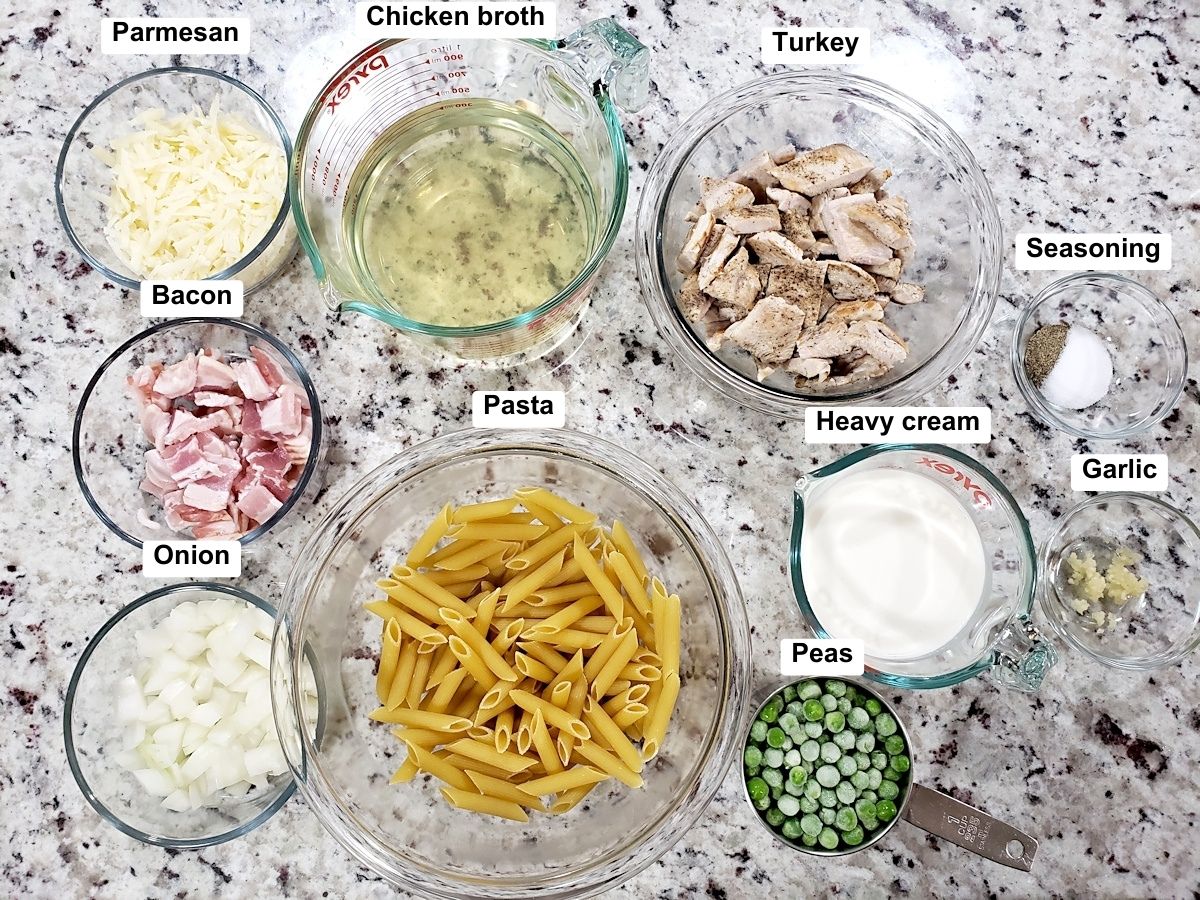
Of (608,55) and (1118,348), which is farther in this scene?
(1118,348)

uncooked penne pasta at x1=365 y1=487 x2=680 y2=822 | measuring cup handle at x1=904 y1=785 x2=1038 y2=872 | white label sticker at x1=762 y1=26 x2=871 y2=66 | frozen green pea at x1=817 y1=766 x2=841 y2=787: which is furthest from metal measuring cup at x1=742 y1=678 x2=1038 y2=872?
white label sticker at x1=762 y1=26 x2=871 y2=66

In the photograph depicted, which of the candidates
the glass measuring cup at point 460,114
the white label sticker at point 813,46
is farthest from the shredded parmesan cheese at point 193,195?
the white label sticker at point 813,46

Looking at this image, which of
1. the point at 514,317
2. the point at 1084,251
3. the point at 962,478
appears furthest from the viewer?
the point at 1084,251

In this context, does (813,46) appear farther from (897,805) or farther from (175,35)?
(897,805)

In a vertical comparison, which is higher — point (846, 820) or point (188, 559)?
point (188, 559)

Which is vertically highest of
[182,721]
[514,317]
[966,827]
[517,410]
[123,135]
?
[123,135]

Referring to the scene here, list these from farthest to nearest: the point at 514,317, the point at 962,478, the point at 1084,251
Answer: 1. the point at 1084,251
2. the point at 962,478
3. the point at 514,317

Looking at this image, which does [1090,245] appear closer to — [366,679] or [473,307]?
[473,307]

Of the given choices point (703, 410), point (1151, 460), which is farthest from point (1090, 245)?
point (703, 410)

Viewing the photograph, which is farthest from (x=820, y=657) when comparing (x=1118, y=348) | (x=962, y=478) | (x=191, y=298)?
(x=191, y=298)
